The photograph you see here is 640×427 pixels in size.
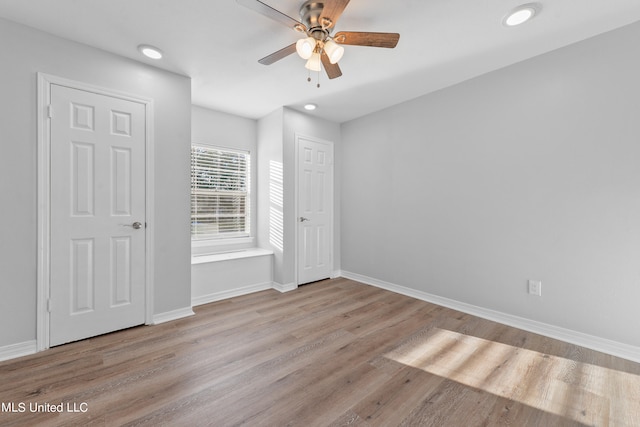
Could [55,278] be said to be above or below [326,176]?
below

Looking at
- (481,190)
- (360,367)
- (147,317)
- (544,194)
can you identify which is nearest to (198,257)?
(147,317)

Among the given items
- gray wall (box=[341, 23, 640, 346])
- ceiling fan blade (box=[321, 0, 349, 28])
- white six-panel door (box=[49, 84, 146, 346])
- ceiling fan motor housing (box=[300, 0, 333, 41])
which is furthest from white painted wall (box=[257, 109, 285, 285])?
ceiling fan blade (box=[321, 0, 349, 28])

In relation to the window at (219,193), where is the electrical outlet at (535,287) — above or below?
below

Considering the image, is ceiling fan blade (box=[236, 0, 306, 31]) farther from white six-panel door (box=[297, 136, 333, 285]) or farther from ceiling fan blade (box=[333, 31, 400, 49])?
white six-panel door (box=[297, 136, 333, 285])

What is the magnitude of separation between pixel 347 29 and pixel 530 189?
222 centimetres

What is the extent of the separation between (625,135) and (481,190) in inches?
42.9

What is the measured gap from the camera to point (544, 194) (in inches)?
97.7

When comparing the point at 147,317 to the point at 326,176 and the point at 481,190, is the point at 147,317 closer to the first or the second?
the point at 326,176

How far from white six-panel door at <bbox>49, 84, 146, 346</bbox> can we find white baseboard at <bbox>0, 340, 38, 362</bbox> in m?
0.11

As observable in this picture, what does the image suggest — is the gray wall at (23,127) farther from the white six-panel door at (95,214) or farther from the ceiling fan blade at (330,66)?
the ceiling fan blade at (330,66)

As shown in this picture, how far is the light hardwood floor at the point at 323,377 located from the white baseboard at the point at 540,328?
10cm

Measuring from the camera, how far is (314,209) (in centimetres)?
412

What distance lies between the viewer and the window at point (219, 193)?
3.77 meters

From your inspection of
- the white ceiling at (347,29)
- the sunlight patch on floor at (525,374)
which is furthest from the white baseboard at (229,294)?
the white ceiling at (347,29)
